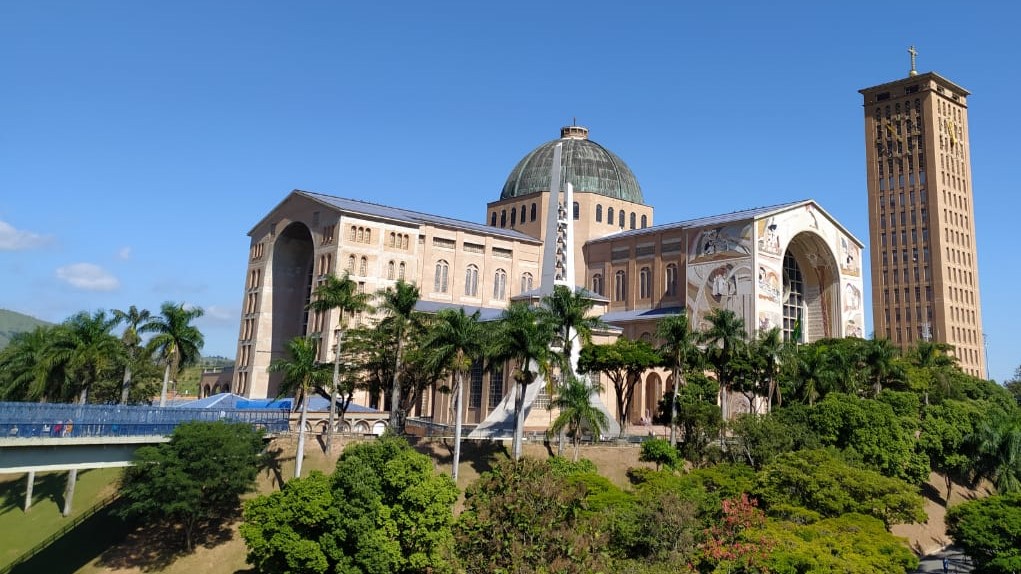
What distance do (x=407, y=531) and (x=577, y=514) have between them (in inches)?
328

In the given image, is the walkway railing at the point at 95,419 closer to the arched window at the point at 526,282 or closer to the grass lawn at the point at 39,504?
the grass lawn at the point at 39,504

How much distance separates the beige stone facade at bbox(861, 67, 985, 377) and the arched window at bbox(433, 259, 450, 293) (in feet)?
192

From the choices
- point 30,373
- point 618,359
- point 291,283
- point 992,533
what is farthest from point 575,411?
point 291,283

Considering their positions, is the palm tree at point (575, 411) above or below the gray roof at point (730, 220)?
below

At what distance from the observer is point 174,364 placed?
5256 cm

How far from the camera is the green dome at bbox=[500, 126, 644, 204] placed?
89.2 m

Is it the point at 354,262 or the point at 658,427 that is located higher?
the point at 354,262

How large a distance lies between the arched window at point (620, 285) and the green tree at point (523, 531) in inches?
2214

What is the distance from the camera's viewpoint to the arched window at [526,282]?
8400 centimetres

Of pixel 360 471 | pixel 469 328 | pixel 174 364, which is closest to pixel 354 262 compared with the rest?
pixel 174 364

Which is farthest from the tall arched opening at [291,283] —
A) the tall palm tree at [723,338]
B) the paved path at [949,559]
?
the paved path at [949,559]

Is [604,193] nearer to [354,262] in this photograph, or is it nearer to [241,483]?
[354,262]

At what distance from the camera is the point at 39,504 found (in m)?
47.6

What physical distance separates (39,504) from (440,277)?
40006mm
